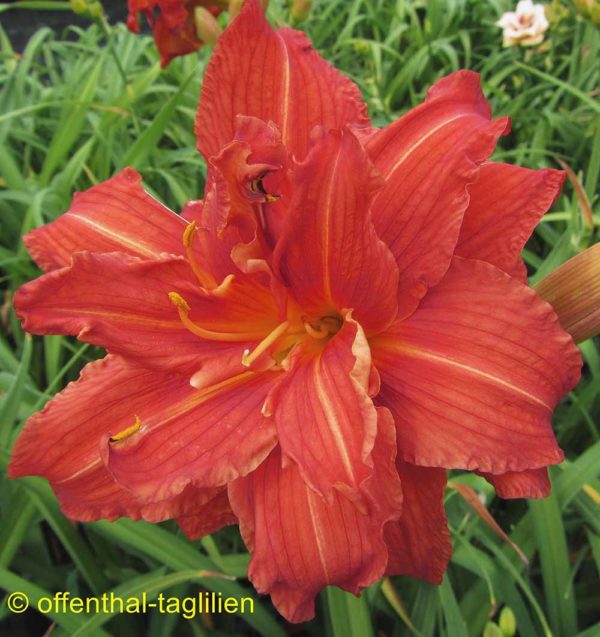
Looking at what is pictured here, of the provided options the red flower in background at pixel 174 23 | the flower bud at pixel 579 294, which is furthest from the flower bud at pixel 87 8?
the flower bud at pixel 579 294

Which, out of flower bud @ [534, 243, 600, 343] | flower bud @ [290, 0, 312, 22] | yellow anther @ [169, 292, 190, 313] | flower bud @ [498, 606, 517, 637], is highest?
flower bud @ [534, 243, 600, 343]

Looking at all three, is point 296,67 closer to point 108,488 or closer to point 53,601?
point 108,488

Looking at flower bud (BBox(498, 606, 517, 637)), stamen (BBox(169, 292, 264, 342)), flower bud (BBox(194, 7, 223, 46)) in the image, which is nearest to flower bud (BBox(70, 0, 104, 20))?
flower bud (BBox(194, 7, 223, 46))

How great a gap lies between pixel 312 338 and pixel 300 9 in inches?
43.6

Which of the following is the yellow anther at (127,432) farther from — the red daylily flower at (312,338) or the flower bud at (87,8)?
the flower bud at (87,8)

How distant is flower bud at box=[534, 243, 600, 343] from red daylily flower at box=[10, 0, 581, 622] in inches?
2.0

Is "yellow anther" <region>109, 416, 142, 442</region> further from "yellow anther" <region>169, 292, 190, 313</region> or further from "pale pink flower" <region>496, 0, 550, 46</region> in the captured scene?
"pale pink flower" <region>496, 0, 550, 46</region>

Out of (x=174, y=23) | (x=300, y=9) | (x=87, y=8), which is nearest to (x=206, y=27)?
(x=174, y=23)

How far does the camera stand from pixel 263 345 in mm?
726

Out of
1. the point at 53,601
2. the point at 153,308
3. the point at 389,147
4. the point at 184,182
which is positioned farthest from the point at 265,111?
the point at 184,182

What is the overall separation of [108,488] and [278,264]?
347 mm

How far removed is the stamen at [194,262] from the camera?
0.71 m

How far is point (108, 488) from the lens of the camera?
79cm

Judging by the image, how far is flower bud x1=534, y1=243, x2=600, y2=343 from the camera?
0.69 meters
